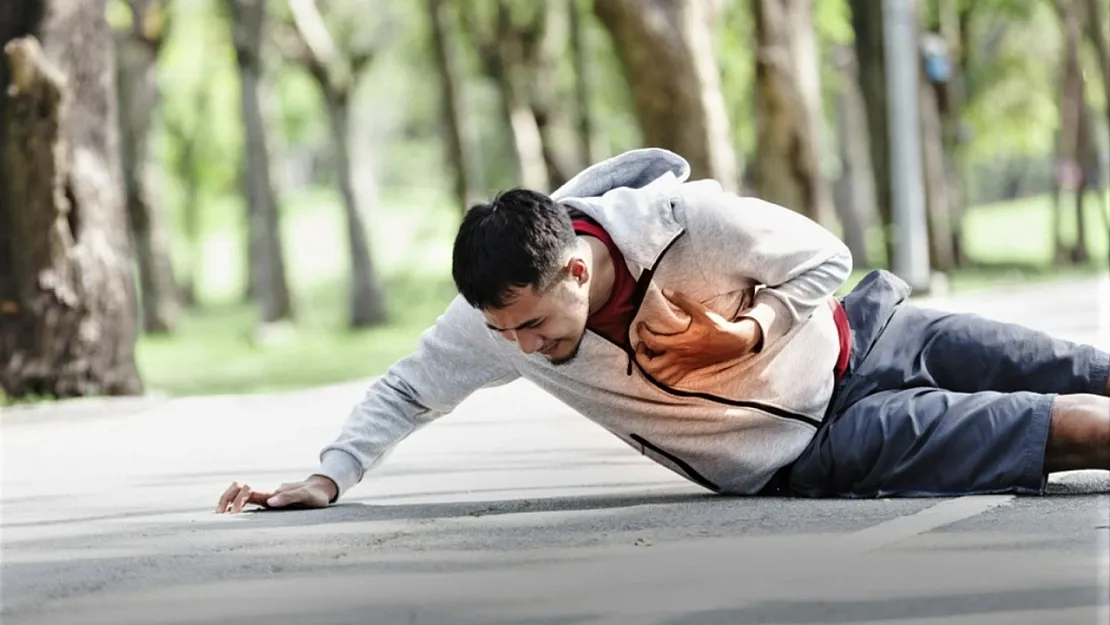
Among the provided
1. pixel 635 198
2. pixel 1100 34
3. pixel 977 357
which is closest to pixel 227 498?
pixel 635 198

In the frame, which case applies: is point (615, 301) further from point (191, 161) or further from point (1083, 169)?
point (191, 161)

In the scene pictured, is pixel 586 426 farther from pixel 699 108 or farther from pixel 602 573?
pixel 699 108

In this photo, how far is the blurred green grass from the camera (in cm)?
1739

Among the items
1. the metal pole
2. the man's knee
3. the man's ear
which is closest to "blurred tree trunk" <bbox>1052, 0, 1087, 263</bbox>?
the metal pole

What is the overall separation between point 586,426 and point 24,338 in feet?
15.3

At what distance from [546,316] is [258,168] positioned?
19102mm

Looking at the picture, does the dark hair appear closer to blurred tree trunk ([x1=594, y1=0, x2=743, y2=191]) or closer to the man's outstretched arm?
the man's outstretched arm

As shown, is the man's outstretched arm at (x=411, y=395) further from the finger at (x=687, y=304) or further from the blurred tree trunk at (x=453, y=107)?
the blurred tree trunk at (x=453, y=107)

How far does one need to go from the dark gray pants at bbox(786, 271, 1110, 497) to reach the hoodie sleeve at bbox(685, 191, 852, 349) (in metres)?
0.38

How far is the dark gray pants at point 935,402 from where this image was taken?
191 inches

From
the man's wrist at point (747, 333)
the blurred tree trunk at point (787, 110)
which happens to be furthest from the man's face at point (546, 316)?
the blurred tree trunk at point (787, 110)

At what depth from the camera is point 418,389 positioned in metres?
5.20

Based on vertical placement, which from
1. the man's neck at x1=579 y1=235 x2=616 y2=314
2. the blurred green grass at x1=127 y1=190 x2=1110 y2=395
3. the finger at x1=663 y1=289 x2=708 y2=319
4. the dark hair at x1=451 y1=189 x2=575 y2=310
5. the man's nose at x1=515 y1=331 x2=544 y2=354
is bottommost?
the blurred green grass at x1=127 y1=190 x2=1110 y2=395

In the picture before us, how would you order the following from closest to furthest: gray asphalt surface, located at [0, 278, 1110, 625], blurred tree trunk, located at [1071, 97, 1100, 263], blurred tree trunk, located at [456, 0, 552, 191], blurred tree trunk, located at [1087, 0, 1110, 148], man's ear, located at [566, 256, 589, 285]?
1. gray asphalt surface, located at [0, 278, 1110, 625]
2. man's ear, located at [566, 256, 589, 285]
3. blurred tree trunk, located at [456, 0, 552, 191]
4. blurred tree trunk, located at [1087, 0, 1110, 148]
5. blurred tree trunk, located at [1071, 97, 1100, 263]
